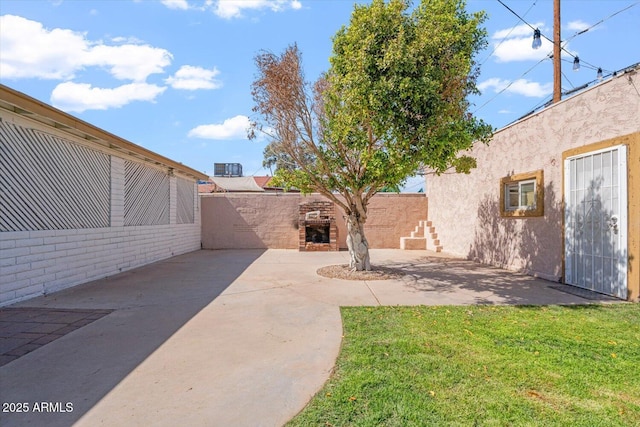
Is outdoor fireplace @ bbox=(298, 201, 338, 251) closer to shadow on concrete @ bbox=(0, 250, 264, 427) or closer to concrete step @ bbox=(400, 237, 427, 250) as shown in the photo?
concrete step @ bbox=(400, 237, 427, 250)

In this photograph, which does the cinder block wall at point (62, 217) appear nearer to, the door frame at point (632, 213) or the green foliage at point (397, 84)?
the green foliage at point (397, 84)

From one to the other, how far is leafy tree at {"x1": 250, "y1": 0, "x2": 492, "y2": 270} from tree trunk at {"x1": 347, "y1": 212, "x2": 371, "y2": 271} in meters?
0.93

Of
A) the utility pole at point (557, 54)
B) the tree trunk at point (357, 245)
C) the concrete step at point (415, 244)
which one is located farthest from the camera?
the concrete step at point (415, 244)

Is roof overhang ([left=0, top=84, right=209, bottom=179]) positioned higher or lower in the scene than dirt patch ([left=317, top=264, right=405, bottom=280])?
higher

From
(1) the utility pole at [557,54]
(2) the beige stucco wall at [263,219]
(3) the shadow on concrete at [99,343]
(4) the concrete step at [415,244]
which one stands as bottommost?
(3) the shadow on concrete at [99,343]

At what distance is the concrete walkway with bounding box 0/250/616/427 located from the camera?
97.6 inches

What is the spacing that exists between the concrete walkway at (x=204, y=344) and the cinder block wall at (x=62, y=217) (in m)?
0.44

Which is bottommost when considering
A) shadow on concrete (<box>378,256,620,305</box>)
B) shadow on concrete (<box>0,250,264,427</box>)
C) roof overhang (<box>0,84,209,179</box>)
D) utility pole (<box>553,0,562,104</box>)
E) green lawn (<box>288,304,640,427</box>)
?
shadow on concrete (<box>0,250,264,427</box>)

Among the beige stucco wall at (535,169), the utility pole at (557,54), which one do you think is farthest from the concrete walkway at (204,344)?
the utility pole at (557,54)

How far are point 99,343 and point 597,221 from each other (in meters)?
7.56

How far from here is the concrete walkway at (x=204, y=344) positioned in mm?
2479

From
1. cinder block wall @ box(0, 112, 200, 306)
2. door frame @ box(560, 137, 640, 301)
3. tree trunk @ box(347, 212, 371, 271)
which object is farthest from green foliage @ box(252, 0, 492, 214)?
cinder block wall @ box(0, 112, 200, 306)

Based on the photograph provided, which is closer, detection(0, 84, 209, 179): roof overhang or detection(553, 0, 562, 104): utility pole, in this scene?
detection(0, 84, 209, 179): roof overhang

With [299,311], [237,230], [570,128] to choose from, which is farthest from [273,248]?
[570,128]
